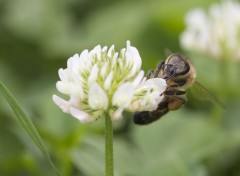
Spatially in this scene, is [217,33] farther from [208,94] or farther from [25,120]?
[25,120]

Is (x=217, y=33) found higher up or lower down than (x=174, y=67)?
lower down

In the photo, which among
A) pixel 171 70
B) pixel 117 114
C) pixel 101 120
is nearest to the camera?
pixel 117 114

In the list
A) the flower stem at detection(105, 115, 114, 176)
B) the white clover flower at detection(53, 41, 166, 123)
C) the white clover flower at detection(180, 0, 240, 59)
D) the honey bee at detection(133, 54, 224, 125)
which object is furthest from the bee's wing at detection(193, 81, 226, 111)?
the white clover flower at detection(180, 0, 240, 59)

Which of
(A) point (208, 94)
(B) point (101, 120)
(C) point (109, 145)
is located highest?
(C) point (109, 145)

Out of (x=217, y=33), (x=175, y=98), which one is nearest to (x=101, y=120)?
(x=217, y=33)

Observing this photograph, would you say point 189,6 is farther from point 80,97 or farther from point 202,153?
point 80,97

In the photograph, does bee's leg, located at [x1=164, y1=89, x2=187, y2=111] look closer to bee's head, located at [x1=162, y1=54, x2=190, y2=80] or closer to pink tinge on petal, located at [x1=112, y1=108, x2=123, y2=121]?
bee's head, located at [x1=162, y1=54, x2=190, y2=80]
